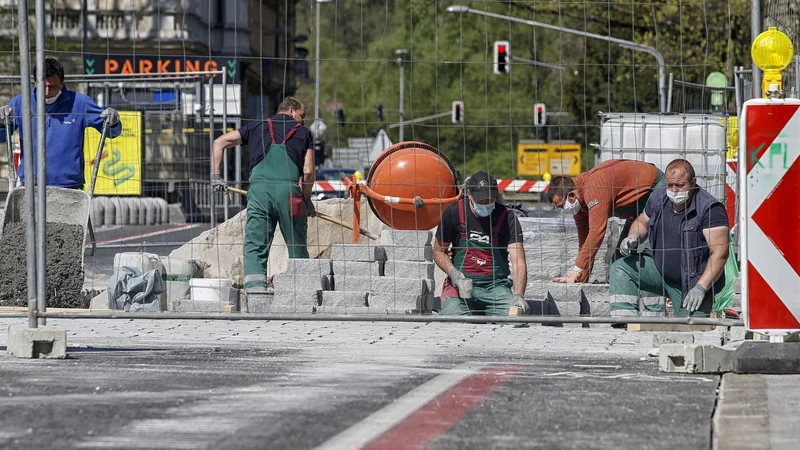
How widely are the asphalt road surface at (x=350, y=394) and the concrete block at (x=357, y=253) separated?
193 centimetres

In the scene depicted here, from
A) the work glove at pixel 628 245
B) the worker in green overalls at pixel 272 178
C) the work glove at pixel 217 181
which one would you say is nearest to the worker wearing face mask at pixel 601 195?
the work glove at pixel 628 245

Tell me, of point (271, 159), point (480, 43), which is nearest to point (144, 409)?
point (271, 159)

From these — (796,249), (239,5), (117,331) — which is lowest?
(117,331)

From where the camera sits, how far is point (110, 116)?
10773 mm

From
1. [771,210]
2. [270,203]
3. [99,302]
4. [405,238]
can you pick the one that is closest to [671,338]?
[771,210]

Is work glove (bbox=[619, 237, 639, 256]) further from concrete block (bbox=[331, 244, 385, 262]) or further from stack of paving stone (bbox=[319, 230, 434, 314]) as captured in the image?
concrete block (bbox=[331, 244, 385, 262])

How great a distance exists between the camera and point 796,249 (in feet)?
23.3

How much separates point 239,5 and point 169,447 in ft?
27.2

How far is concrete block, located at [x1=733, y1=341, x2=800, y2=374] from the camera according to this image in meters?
7.04

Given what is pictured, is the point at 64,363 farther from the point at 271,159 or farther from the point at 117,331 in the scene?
the point at 271,159

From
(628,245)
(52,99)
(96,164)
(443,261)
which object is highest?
(52,99)

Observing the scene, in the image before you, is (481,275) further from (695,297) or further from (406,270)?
(695,297)

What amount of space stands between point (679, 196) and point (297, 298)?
2852mm

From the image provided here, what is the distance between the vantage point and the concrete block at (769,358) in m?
7.04
